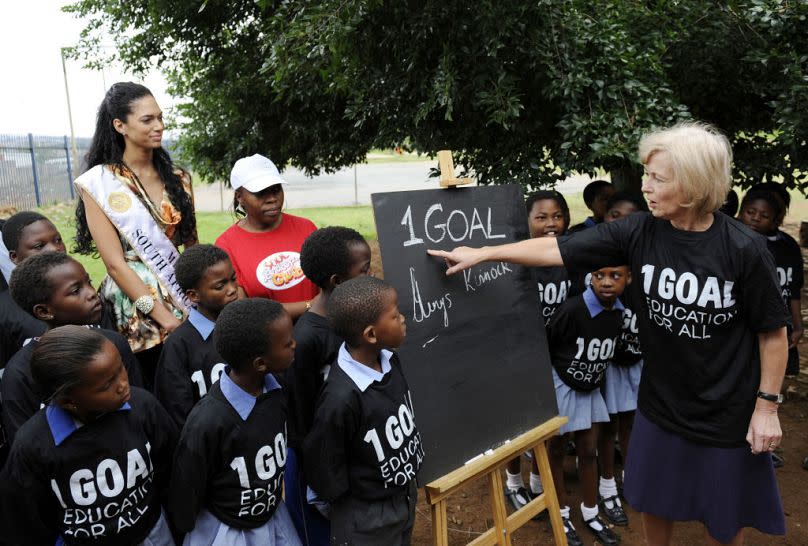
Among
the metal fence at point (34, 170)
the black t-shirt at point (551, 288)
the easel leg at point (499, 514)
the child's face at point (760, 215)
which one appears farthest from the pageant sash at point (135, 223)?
the metal fence at point (34, 170)

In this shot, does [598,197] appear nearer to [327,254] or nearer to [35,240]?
[327,254]

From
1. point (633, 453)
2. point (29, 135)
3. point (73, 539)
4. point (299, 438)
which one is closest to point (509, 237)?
point (633, 453)

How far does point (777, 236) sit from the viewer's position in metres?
4.23

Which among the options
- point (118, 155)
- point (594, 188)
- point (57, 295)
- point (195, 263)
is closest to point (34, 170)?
point (118, 155)

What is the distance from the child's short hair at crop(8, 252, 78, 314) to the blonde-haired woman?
2.07m

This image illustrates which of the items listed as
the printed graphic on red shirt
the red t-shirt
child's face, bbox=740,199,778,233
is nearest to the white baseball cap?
the red t-shirt

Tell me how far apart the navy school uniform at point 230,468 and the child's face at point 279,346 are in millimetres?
140

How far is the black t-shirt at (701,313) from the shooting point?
7.87 feet

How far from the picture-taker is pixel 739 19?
4441 millimetres

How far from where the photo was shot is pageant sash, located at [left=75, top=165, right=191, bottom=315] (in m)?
3.12

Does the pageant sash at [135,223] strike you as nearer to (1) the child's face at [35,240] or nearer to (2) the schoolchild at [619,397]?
(1) the child's face at [35,240]

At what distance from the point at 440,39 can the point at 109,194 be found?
2323mm

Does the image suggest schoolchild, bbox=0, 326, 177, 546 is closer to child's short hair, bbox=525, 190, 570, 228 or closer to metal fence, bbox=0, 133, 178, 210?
child's short hair, bbox=525, 190, 570, 228

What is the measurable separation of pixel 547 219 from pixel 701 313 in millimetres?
1526
